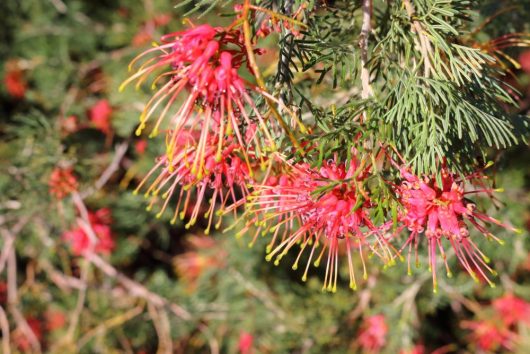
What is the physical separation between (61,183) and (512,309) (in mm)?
1058

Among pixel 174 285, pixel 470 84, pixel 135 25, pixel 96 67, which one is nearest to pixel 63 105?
pixel 96 67

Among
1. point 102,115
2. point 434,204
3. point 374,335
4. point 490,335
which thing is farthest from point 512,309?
point 102,115

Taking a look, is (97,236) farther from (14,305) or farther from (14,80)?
(14,80)

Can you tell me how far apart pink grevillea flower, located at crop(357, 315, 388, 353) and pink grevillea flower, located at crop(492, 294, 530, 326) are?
30 centimetres

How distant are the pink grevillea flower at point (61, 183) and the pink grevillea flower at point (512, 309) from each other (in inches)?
39.6

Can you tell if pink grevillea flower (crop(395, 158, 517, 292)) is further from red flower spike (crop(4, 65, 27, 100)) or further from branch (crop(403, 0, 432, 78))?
red flower spike (crop(4, 65, 27, 100))

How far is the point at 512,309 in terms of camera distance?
1372 millimetres

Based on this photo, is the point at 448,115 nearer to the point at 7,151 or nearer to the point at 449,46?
the point at 449,46

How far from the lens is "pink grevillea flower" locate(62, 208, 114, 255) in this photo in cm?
134

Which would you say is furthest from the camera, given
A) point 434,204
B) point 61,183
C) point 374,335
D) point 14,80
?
point 14,80

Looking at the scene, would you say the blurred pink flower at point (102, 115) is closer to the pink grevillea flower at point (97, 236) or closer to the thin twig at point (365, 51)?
the pink grevillea flower at point (97, 236)

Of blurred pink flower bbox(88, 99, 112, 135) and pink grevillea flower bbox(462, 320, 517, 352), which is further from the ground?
blurred pink flower bbox(88, 99, 112, 135)

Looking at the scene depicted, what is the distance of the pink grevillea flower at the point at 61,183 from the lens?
3.76ft

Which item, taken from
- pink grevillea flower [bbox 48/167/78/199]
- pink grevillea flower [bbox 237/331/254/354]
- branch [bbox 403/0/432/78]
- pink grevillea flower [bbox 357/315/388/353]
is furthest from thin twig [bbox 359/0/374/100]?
pink grevillea flower [bbox 237/331/254/354]
